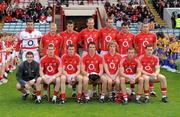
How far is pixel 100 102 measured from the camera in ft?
36.8

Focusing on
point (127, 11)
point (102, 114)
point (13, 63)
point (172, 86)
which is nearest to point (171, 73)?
point (172, 86)

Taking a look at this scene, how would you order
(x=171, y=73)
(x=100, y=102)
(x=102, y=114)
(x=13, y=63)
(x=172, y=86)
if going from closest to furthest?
(x=102, y=114) < (x=100, y=102) < (x=172, y=86) < (x=171, y=73) < (x=13, y=63)

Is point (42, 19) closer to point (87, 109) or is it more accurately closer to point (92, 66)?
point (92, 66)

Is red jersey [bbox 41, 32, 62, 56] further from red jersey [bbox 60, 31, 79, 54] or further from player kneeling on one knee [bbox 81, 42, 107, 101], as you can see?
player kneeling on one knee [bbox 81, 42, 107, 101]

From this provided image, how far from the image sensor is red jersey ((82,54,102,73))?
11.5m

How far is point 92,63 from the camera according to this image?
37.7 feet

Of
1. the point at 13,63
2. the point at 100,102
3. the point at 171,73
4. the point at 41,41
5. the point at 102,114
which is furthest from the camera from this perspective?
the point at 13,63

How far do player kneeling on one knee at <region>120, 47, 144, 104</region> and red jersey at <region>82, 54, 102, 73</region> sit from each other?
0.57 metres

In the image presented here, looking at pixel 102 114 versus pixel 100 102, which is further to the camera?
pixel 100 102

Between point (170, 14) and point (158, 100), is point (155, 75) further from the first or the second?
point (170, 14)

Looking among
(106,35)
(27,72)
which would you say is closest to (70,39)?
(106,35)

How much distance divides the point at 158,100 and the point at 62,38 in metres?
2.93

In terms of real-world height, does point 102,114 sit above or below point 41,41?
below

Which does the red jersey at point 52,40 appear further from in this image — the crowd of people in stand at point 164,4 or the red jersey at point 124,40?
the crowd of people in stand at point 164,4
